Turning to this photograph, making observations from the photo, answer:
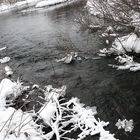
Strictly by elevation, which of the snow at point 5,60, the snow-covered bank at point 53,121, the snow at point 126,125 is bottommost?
the snow at point 5,60

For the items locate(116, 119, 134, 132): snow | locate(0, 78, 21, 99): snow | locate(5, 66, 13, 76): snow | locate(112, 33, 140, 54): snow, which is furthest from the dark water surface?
locate(0, 78, 21, 99): snow

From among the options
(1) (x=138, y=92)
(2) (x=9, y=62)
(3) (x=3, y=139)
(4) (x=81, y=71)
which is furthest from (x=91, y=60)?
(3) (x=3, y=139)

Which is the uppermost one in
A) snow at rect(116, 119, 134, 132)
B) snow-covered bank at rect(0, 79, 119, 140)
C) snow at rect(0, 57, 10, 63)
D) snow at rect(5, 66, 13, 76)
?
snow-covered bank at rect(0, 79, 119, 140)

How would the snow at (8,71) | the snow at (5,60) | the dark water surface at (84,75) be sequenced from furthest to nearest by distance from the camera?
the snow at (5,60) < the snow at (8,71) < the dark water surface at (84,75)

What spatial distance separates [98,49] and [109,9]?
243 centimetres

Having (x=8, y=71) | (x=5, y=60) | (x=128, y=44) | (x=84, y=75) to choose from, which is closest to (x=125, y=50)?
(x=128, y=44)

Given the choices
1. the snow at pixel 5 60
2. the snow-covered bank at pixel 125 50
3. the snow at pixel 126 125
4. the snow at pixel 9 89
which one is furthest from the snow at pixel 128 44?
the snow at pixel 5 60

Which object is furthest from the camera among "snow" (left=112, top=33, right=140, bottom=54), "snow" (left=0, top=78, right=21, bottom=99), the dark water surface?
"snow" (left=112, top=33, right=140, bottom=54)

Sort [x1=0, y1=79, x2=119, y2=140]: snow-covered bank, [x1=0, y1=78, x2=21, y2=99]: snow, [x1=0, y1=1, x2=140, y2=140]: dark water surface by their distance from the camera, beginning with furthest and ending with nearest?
[x1=0, y1=78, x2=21, y2=99]: snow, [x1=0, y1=1, x2=140, y2=140]: dark water surface, [x1=0, y1=79, x2=119, y2=140]: snow-covered bank

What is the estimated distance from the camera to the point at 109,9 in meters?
8.62

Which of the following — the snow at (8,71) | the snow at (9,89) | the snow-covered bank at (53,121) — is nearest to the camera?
the snow-covered bank at (53,121)

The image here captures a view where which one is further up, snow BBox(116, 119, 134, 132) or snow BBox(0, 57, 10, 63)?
snow BBox(116, 119, 134, 132)

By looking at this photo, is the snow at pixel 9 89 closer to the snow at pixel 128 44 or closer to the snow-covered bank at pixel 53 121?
the snow-covered bank at pixel 53 121

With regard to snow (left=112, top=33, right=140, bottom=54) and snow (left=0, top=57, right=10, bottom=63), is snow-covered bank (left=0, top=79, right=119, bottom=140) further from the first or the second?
snow (left=0, top=57, right=10, bottom=63)
